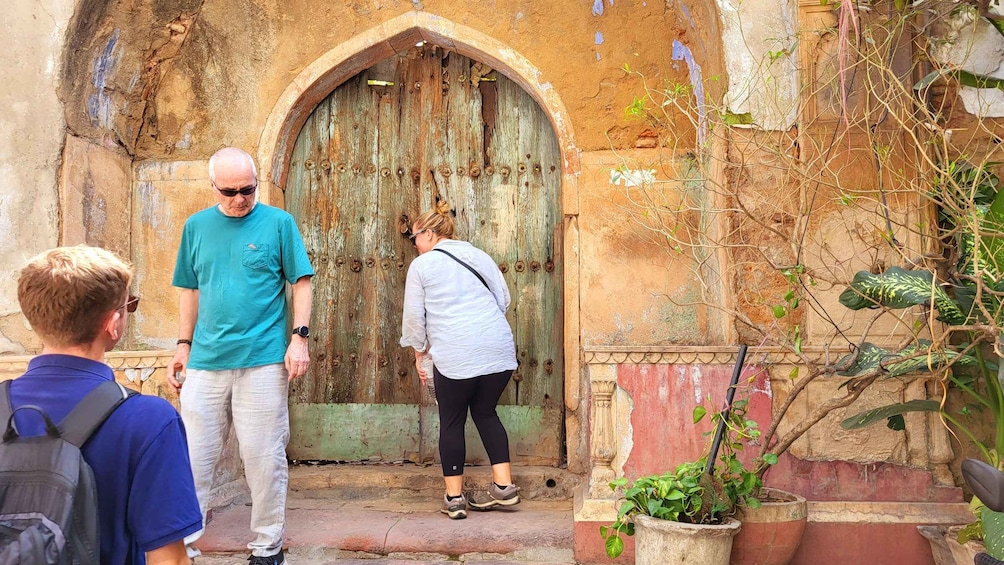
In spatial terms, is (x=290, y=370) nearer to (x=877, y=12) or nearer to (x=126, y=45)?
(x=126, y=45)

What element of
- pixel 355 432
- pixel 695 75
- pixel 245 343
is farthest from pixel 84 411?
pixel 695 75

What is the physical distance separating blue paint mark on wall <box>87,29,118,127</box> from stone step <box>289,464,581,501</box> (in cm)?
215

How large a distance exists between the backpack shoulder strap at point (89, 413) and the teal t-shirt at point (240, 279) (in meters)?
1.62

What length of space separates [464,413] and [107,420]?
2544 millimetres

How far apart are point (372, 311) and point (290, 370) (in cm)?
167

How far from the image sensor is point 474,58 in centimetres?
457

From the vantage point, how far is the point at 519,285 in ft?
14.9

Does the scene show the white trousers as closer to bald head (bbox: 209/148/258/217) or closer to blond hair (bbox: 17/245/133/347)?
bald head (bbox: 209/148/258/217)

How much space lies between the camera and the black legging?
378 centimetres

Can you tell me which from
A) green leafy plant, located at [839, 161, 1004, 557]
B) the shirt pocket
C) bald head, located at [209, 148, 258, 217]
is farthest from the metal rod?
bald head, located at [209, 148, 258, 217]

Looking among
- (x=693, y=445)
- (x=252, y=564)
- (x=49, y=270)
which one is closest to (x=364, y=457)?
(x=252, y=564)

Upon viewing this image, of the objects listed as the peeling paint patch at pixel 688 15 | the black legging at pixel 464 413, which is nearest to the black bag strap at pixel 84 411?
A: the black legging at pixel 464 413

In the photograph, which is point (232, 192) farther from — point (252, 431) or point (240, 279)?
point (252, 431)

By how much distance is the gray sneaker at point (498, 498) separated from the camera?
386 centimetres
